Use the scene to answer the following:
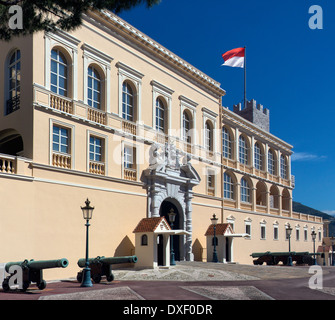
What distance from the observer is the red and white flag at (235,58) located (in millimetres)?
33219

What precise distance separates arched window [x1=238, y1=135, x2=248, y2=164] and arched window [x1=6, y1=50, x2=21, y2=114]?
20.3 m

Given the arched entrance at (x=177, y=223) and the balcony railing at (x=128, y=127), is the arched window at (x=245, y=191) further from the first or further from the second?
the balcony railing at (x=128, y=127)

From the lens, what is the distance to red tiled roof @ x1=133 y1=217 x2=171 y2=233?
2174 centimetres

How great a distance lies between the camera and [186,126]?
29250mm

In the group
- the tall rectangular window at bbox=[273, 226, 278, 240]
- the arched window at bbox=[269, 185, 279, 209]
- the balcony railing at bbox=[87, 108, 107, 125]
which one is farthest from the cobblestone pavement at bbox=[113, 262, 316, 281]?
the arched window at bbox=[269, 185, 279, 209]

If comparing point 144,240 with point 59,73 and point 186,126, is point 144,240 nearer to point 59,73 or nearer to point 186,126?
point 59,73

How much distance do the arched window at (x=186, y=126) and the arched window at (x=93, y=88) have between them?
771cm

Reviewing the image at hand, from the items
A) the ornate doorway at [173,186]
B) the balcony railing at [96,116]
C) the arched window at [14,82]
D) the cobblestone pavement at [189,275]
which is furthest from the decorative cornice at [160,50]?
the cobblestone pavement at [189,275]

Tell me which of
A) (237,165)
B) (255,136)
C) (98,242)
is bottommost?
(98,242)

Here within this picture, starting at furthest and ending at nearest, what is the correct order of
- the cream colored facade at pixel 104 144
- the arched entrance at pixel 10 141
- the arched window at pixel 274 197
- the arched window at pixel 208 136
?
the arched window at pixel 274 197
the arched window at pixel 208 136
the arched entrance at pixel 10 141
the cream colored facade at pixel 104 144
